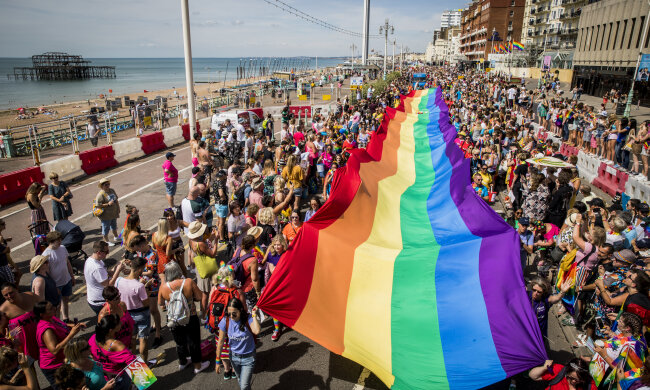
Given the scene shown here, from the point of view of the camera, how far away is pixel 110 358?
398 centimetres

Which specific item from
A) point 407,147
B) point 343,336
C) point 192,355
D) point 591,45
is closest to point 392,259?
point 343,336

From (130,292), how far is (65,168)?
11.4 m

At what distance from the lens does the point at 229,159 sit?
14.5 metres

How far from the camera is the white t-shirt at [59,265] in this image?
5.60 metres

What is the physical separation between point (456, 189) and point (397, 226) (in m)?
2.01

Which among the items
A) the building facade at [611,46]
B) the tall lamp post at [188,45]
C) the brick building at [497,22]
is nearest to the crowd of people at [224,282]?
the tall lamp post at [188,45]

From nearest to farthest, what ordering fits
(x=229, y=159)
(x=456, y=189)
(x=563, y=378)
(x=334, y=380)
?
(x=563, y=378), (x=334, y=380), (x=456, y=189), (x=229, y=159)

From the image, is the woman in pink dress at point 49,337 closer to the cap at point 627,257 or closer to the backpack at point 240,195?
the backpack at point 240,195

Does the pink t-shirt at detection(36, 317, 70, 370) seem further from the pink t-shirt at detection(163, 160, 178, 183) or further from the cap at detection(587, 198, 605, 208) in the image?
the cap at detection(587, 198, 605, 208)

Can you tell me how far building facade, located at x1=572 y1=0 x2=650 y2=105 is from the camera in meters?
32.8

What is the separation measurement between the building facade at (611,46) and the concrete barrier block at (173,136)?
1353 inches

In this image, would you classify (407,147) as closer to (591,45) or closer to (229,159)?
(229,159)

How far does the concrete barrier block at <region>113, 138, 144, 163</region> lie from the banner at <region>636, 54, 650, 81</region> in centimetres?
3123

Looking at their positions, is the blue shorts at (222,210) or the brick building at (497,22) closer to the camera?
the blue shorts at (222,210)
